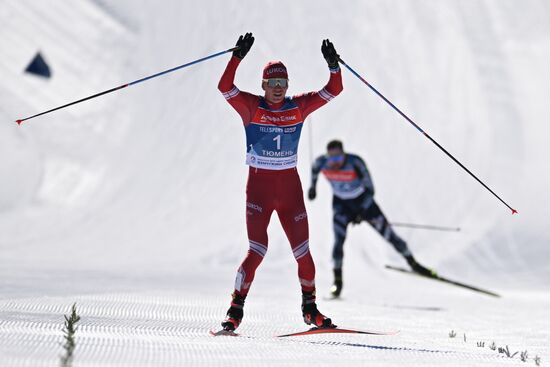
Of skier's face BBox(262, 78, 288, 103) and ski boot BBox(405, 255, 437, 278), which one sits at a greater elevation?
skier's face BBox(262, 78, 288, 103)

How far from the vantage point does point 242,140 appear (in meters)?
15.7

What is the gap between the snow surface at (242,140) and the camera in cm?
1241

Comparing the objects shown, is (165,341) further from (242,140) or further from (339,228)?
(242,140)

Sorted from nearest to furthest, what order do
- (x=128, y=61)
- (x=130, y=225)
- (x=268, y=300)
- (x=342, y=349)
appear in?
(x=342, y=349)
(x=268, y=300)
(x=130, y=225)
(x=128, y=61)

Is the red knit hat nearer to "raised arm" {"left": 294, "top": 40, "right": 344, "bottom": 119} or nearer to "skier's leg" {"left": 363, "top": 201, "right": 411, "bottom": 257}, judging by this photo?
"raised arm" {"left": 294, "top": 40, "right": 344, "bottom": 119}

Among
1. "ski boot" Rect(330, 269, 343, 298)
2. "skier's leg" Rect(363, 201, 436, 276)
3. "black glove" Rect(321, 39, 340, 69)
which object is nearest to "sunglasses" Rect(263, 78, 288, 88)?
"black glove" Rect(321, 39, 340, 69)

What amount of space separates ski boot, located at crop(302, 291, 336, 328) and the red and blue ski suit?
0.07 metres

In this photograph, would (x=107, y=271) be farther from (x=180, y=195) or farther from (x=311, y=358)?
(x=311, y=358)

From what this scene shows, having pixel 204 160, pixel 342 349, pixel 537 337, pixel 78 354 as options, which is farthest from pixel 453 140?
pixel 78 354

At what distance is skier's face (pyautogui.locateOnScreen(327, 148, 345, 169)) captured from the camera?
8.72 m

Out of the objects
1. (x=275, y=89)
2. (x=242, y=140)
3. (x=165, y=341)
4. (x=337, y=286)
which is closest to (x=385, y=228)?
(x=337, y=286)

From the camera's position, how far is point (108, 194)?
14.8 meters

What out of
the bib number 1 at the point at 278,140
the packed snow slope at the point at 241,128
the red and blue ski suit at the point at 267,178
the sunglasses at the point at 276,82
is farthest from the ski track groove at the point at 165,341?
the packed snow slope at the point at 241,128

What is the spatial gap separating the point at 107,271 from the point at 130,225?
4235 mm
